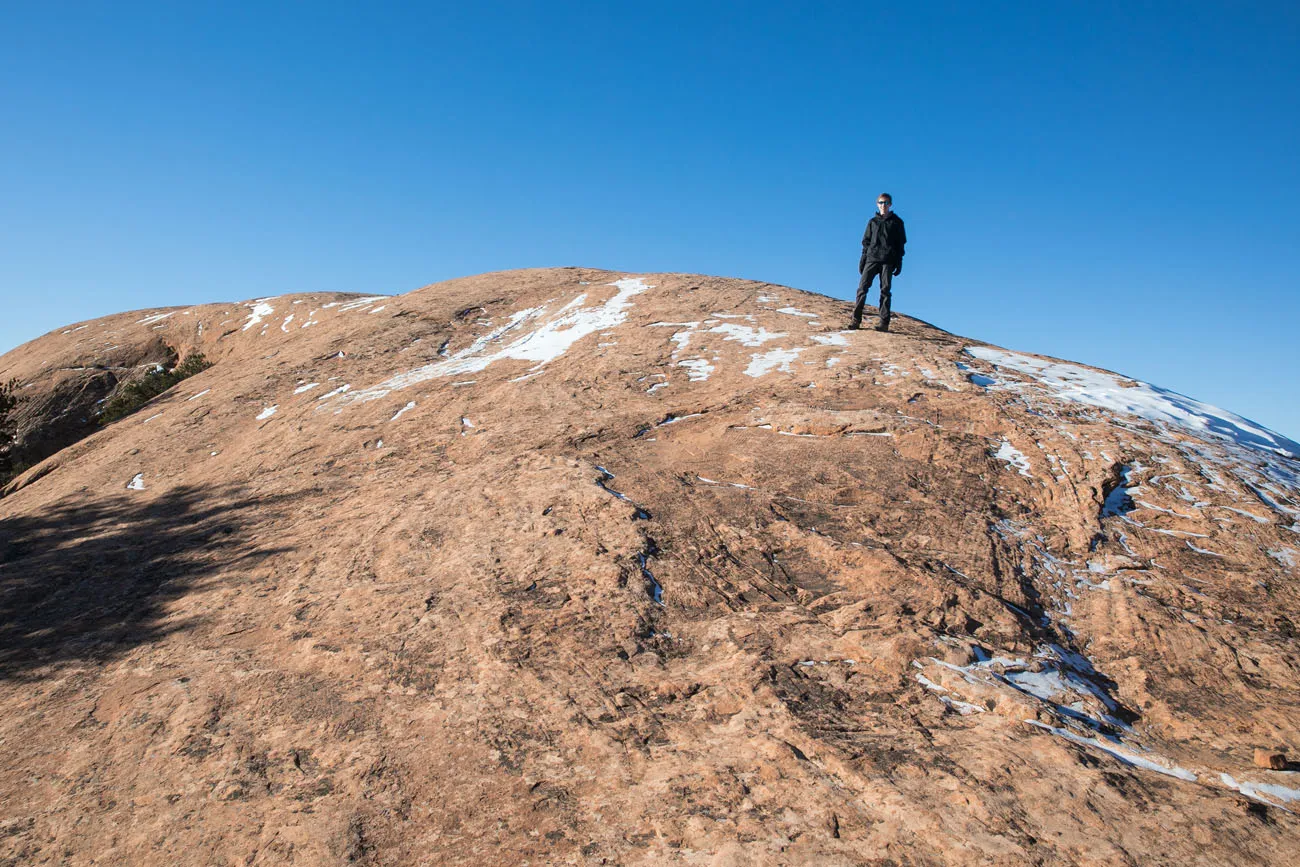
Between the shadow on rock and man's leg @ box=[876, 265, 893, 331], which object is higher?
man's leg @ box=[876, 265, 893, 331]

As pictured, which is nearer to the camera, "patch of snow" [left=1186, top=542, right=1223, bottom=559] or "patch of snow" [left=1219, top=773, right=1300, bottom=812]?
"patch of snow" [left=1219, top=773, right=1300, bottom=812]

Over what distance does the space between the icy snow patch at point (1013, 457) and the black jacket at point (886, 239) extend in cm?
473

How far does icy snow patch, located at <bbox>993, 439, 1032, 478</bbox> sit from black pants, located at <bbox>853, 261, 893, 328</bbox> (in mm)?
4358

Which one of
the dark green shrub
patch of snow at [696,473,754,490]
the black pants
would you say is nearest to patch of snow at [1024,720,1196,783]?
patch of snow at [696,473,754,490]

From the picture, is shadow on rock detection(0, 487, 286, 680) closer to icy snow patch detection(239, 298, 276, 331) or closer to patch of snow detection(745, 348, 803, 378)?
patch of snow detection(745, 348, 803, 378)

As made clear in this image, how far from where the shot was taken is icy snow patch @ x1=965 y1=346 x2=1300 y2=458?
314 inches

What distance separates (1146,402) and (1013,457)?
2.76 meters

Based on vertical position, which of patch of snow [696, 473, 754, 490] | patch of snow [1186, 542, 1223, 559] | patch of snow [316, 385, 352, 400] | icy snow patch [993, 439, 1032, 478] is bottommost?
patch of snow [1186, 542, 1223, 559]

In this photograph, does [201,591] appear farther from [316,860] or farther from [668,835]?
[668,835]

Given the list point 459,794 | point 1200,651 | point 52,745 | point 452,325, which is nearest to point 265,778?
point 459,794

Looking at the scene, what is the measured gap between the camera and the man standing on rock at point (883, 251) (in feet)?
36.3

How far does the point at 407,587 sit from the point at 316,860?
2.56 m

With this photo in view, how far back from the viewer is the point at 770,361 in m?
9.96

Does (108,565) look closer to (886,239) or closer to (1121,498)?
(1121,498)
